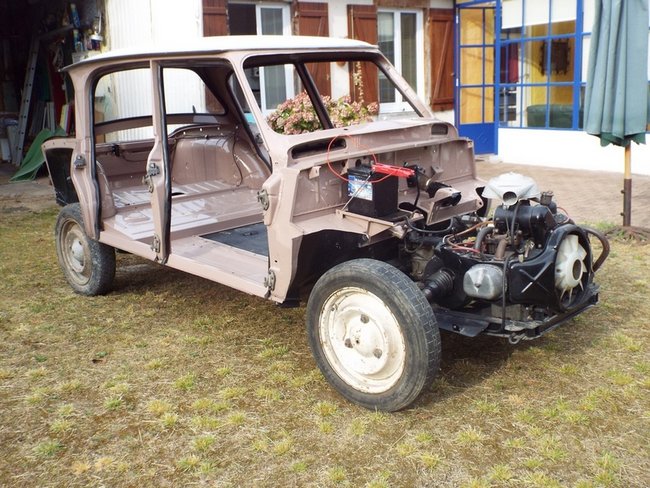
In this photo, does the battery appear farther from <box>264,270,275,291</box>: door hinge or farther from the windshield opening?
the windshield opening

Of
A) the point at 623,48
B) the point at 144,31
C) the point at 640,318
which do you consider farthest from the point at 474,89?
the point at 640,318

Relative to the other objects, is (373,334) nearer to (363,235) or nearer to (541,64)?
(363,235)

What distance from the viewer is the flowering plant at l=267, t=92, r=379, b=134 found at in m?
7.59

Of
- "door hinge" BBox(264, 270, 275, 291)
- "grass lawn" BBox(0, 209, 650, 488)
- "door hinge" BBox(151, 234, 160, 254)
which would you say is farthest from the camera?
"door hinge" BBox(151, 234, 160, 254)

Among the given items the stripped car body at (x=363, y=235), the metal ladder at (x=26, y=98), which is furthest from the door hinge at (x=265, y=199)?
the metal ladder at (x=26, y=98)

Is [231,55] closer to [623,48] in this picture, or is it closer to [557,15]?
[623,48]

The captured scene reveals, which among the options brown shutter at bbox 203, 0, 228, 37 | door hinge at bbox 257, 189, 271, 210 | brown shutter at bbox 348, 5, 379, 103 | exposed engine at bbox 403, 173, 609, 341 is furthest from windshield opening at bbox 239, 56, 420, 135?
exposed engine at bbox 403, 173, 609, 341

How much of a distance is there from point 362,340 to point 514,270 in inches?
33.2

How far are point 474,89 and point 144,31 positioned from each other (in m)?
6.44

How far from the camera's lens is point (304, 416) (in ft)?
11.7

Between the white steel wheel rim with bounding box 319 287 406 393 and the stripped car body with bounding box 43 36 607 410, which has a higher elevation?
the stripped car body with bounding box 43 36 607 410

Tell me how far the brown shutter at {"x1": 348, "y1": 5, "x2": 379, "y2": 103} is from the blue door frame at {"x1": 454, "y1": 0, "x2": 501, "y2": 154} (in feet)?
6.54

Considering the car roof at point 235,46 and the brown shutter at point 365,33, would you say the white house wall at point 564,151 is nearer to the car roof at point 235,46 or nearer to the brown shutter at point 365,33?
the brown shutter at point 365,33

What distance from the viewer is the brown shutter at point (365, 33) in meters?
11.9
